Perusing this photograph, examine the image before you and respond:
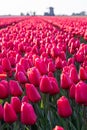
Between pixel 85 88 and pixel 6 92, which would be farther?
pixel 6 92

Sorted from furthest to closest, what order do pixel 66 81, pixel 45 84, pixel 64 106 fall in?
pixel 66 81 < pixel 45 84 < pixel 64 106

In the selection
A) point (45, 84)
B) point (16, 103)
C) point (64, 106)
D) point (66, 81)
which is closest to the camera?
point (64, 106)

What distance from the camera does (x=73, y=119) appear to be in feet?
10.1

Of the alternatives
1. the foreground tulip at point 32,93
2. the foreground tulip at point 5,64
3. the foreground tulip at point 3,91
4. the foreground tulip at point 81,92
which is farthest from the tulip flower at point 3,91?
the foreground tulip at point 5,64

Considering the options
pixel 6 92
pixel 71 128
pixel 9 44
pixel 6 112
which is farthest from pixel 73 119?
pixel 9 44

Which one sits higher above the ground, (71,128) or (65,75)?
(65,75)

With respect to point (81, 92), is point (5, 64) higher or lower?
lower

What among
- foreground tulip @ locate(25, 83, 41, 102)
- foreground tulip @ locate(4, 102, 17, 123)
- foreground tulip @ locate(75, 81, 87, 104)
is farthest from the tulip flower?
foreground tulip @ locate(75, 81, 87, 104)

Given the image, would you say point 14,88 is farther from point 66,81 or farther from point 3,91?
point 66,81

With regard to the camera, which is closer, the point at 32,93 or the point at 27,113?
the point at 27,113

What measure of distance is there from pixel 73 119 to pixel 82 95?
1.93 feet

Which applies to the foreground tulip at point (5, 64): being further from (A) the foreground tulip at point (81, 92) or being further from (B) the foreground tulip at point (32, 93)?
(A) the foreground tulip at point (81, 92)

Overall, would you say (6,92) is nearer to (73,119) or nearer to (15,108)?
(15,108)

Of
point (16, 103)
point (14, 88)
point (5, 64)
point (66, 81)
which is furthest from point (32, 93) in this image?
point (5, 64)
